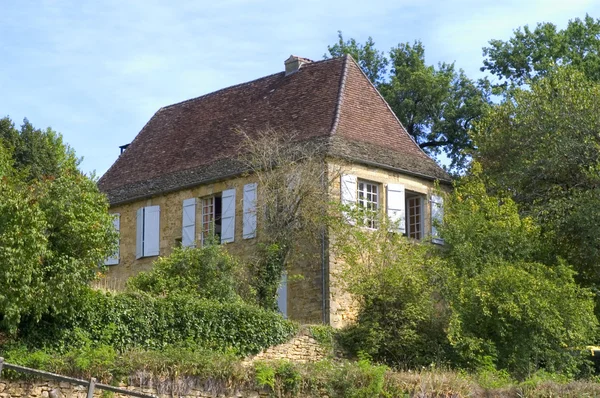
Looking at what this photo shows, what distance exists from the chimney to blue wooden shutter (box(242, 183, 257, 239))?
16.1 ft

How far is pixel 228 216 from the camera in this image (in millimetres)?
26625

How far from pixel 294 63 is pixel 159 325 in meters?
12.1

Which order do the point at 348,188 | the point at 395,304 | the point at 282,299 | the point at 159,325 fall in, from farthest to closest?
1. the point at 282,299
2. the point at 348,188
3. the point at 395,304
4. the point at 159,325

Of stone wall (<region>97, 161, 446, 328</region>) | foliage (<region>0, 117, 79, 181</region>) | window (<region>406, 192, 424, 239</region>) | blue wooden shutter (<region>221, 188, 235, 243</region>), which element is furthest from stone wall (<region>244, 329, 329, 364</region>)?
foliage (<region>0, 117, 79, 181</region>)

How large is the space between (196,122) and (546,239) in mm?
10423

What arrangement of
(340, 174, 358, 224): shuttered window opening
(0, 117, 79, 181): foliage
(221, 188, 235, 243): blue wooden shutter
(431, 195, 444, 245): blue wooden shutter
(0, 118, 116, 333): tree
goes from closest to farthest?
(0, 118, 116, 333): tree < (340, 174, 358, 224): shuttered window opening < (431, 195, 444, 245): blue wooden shutter < (221, 188, 235, 243): blue wooden shutter < (0, 117, 79, 181): foliage

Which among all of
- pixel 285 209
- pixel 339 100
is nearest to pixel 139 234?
pixel 285 209

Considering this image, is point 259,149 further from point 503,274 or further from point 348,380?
point 348,380

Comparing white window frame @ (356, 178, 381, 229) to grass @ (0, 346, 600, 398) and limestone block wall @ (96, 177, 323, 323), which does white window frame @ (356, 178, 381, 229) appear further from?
grass @ (0, 346, 600, 398)

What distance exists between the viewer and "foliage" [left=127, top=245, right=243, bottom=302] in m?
22.1

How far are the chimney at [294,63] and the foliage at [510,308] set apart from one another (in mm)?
8082

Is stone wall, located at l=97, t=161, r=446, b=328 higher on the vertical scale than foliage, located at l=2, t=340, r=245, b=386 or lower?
higher

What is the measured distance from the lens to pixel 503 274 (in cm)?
2211

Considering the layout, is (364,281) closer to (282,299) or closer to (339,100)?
(282,299)
